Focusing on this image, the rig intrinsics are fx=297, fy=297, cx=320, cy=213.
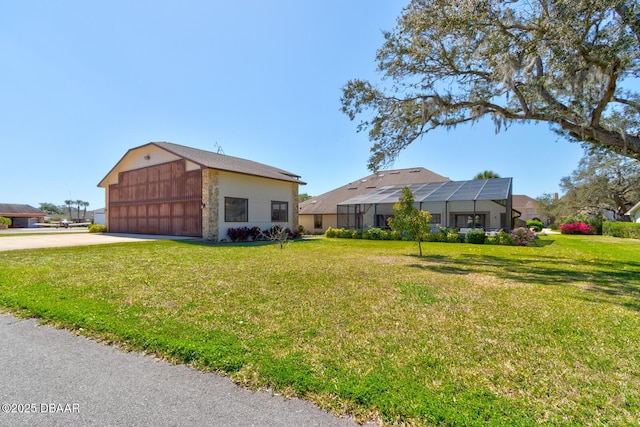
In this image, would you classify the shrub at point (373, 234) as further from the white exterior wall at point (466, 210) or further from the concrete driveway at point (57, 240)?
the concrete driveway at point (57, 240)

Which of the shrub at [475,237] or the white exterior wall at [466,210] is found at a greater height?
the white exterior wall at [466,210]

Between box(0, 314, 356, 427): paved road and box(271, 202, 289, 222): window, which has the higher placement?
box(271, 202, 289, 222): window

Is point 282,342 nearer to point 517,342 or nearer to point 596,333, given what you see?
point 517,342

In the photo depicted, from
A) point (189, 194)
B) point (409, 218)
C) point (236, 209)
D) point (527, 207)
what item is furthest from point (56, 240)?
point (527, 207)

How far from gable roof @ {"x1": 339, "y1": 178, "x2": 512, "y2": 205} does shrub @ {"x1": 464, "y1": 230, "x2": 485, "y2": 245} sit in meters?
2.08

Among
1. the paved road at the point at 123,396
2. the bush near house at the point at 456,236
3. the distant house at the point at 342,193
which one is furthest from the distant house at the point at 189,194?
the paved road at the point at 123,396

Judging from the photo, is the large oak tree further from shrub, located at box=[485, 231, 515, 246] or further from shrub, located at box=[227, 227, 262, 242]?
shrub, located at box=[227, 227, 262, 242]

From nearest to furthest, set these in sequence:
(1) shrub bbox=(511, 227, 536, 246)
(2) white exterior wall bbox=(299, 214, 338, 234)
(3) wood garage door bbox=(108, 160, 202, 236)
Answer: (1) shrub bbox=(511, 227, 536, 246) → (3) wood garage door bbox=(108, 160, 202, 236) → (2) white exterior wall bbox=(299, 214, 338, 234)

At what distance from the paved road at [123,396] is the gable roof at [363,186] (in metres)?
25.3

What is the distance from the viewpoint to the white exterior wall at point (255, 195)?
56.1ft

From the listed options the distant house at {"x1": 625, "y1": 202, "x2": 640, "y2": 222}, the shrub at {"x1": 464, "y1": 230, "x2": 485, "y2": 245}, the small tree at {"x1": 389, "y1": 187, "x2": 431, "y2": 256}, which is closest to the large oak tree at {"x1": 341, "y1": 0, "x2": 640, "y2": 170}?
the small tree at {"x1": 389, "y1": 187, "x2": 431, "y2": 256}

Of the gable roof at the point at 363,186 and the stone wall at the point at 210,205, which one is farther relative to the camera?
the gable roof at the point at 363,186

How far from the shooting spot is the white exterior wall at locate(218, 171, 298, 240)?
1709 cm

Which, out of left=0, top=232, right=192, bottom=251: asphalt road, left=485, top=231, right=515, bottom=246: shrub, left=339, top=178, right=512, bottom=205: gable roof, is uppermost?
left=339, top=178, right=512, bottom=205: gable roof
